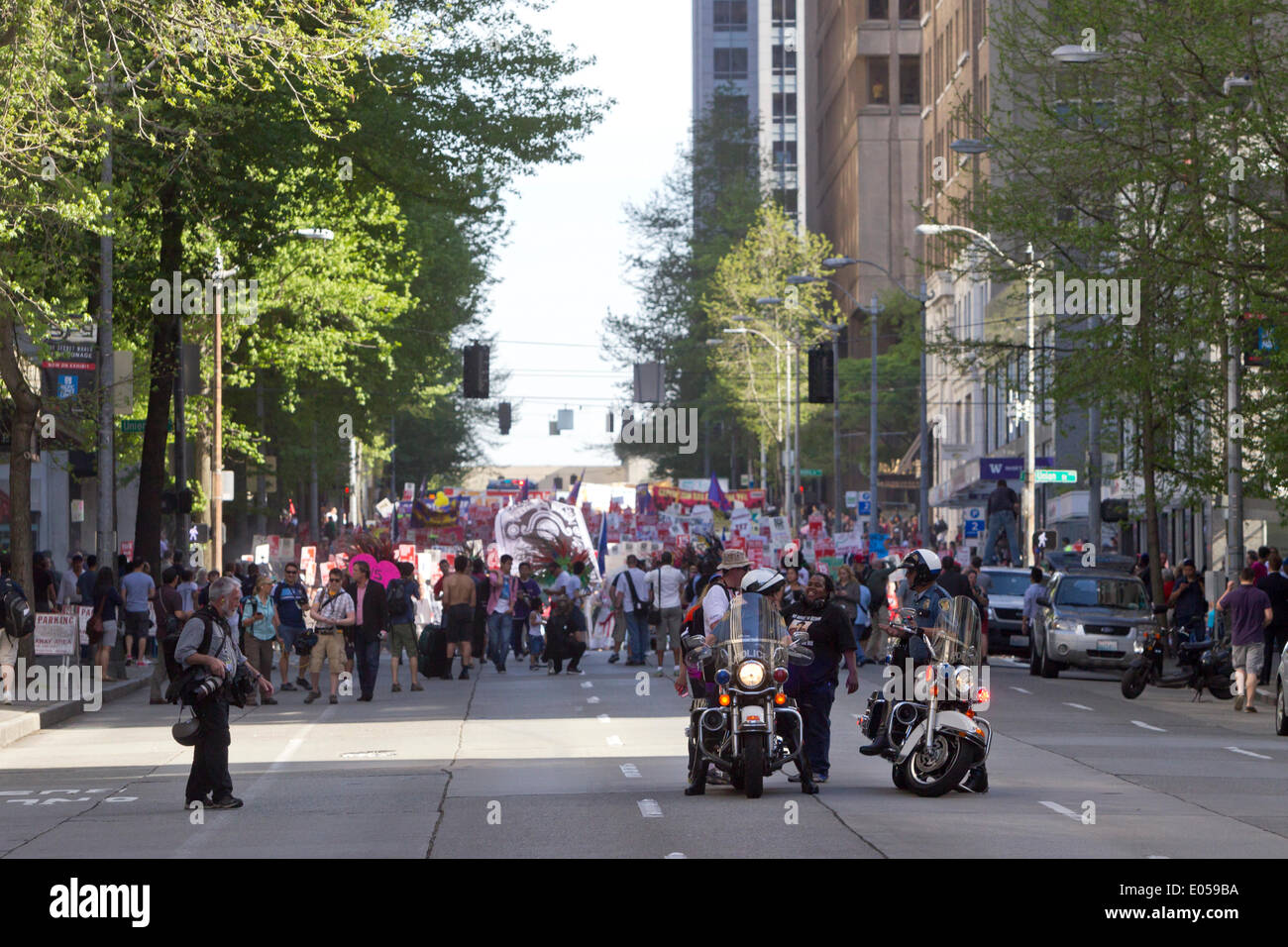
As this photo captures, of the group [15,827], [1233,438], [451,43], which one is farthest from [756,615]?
[451,43]

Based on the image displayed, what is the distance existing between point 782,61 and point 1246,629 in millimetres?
155297

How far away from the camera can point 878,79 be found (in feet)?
370

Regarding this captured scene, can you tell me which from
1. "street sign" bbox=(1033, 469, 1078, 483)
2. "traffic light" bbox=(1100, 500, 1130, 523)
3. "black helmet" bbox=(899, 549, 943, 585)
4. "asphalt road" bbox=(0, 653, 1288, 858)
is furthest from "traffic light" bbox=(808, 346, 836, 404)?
"black helmet" bbox=(899, 549, 943, 585)

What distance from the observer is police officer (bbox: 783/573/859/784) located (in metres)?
17.1

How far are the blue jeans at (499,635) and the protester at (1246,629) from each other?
41.7 ft

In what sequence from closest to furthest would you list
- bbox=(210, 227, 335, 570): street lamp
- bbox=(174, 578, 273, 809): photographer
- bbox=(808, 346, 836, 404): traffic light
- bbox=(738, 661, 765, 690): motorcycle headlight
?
bbox=(738, 661, 765, 690): motorcycle headlight, bbox=(174, 578, 273, 809): photographer, bbox=(210, 227, 335, 570): street lamp, bbox=(808, 346, 836, 404): traffic light

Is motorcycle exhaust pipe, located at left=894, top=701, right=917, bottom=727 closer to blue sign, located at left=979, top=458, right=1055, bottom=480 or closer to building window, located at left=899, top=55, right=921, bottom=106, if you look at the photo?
blue sign, located at left=979, top=458, right=1055, bottom=480

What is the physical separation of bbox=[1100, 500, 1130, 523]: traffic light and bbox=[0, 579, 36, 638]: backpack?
2305 centimetres

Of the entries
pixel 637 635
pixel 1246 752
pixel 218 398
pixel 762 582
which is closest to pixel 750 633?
pixel 762 582

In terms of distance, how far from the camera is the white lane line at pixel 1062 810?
1497 cm

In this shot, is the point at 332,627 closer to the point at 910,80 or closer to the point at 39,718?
the point at 39,718

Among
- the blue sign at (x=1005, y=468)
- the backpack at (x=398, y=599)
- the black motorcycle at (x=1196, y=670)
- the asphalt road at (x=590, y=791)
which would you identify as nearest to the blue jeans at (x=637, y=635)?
the backpack at (x=398, y=599)

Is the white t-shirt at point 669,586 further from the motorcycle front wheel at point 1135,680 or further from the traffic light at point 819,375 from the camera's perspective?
the traffic light at point 819,375

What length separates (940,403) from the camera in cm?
9094
